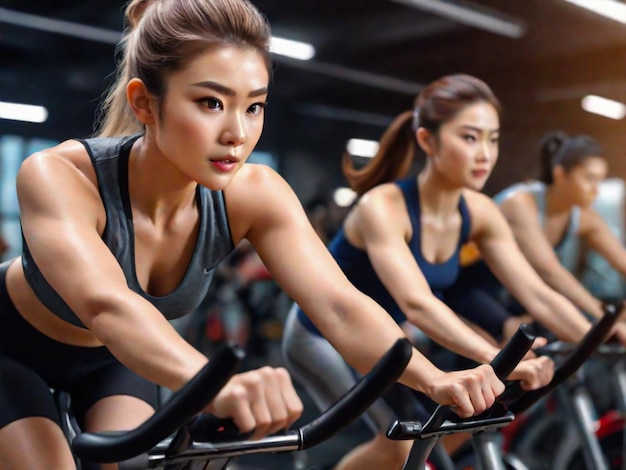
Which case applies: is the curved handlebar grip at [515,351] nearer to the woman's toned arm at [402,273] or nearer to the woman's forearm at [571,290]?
the woman's toned arm at [402,273]

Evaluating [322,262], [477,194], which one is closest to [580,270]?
[477,194]

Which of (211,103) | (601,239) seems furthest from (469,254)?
(211,103)

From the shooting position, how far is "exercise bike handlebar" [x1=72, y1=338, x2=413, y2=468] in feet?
2.51

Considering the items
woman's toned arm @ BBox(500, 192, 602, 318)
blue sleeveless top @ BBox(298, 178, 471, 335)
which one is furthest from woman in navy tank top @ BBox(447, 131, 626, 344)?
blue sleeveless top @ BBox(298, 178, 471, 335)

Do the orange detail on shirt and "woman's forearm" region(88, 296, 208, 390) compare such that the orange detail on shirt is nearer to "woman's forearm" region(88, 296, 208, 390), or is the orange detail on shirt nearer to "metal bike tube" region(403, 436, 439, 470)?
"metal bike tube" region(403, 436, 439, 470)

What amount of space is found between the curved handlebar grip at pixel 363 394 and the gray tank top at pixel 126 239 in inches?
15.6

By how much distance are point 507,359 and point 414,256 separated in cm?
71

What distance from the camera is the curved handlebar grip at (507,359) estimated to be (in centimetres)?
99

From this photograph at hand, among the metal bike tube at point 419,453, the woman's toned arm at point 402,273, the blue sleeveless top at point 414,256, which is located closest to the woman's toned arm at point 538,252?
the blue sleeveless top at point 414,256

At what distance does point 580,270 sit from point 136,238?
5.92 ft

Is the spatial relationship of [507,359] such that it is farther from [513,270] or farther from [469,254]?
[469,254]


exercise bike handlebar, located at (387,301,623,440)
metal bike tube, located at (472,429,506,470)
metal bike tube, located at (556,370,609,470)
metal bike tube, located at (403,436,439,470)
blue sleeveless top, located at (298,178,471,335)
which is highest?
blue sleeveless top, located at (298,178,471,335)

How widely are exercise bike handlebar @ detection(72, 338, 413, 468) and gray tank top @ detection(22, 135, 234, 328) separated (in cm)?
34

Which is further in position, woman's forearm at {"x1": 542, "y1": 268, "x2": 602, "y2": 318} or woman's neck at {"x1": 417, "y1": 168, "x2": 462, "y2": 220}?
woman's forearm at {"x1": 542, "y1": 268, "x2": 602, "y2": 318}
